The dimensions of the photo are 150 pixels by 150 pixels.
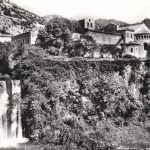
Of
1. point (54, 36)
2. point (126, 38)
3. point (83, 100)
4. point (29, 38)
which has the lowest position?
point (83, 100)

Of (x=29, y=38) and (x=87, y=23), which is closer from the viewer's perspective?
(x=29, y=38)

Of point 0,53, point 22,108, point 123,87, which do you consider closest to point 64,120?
point 22,108

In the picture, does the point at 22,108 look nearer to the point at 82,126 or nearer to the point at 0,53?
the point at 82,126

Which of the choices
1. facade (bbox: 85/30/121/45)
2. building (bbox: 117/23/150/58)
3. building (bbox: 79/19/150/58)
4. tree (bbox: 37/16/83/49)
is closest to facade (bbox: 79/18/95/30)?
building (bbox: 79/19/150/58)

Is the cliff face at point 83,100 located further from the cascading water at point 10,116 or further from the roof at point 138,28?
the roof at point 138,28

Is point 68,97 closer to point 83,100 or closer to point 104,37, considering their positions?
point 83,100

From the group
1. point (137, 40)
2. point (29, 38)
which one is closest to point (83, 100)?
point (29, 38)
